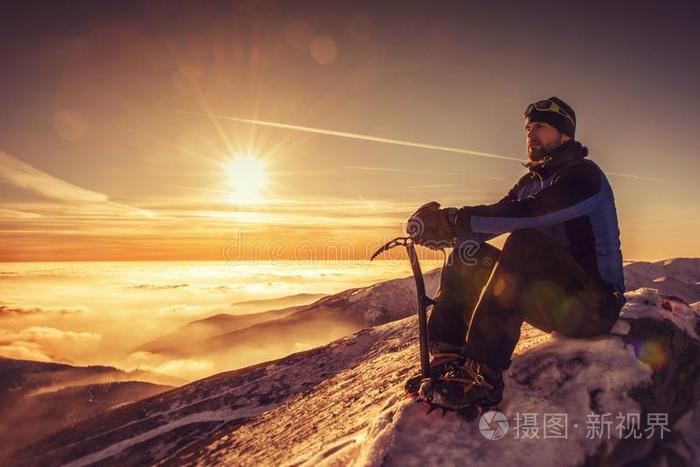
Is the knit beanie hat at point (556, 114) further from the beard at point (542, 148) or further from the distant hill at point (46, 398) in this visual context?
the distant hill at point (46, 398)

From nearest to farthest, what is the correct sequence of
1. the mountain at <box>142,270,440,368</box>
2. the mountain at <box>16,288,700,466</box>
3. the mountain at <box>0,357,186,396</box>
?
1. the mountain at <box>16,288,700,466</box>
2. the mountain at <box>142,270,440,368</box>
3. the mountain at <box>0,357,186,396</box>

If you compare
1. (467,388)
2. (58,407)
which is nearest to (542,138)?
(467,388)

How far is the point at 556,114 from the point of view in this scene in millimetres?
4152

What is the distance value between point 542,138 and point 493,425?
2.95m

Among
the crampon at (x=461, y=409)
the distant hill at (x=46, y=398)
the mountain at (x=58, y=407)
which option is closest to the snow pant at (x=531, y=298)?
the crampon at (x=461, y=409)

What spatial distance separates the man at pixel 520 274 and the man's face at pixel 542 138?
0.22 feet

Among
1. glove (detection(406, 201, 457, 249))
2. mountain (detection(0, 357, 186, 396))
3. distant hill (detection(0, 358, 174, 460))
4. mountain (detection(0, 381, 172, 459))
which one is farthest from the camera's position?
mountain (detection(0, 357, 186, 396))

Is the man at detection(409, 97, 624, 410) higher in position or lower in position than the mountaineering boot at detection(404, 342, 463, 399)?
higher

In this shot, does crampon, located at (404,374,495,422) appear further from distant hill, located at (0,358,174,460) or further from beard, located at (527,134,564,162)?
distant hill, located at (0,358,174,460)

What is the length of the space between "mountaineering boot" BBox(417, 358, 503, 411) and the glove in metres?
1.22

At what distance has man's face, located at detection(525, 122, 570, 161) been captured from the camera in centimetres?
417

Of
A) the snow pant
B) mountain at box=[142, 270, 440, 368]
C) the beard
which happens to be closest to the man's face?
the beard

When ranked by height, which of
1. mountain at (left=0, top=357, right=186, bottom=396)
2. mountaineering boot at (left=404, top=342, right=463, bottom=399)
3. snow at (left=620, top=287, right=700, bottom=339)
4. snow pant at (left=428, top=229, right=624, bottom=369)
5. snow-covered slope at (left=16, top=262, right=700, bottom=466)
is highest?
snow pant at (left=428, top=229, right=624, bottom=369)

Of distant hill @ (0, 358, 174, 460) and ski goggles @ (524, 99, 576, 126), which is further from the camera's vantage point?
distant hill @ (0, 358, 174, 460)
